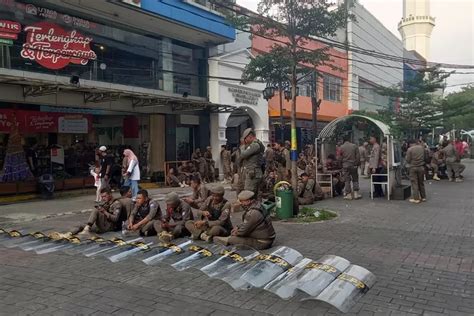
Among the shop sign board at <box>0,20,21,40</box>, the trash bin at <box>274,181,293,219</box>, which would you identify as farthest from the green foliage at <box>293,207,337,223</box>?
the shop sign board at <box>0,20,21,40</box>

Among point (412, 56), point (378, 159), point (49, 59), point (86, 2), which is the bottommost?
point (378, 159)

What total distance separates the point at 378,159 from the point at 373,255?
749cm

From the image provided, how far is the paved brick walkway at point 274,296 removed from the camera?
15.7 feet

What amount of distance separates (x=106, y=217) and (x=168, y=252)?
2.27 metres

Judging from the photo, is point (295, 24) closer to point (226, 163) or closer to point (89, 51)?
point (89, 51)

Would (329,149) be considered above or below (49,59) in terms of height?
below

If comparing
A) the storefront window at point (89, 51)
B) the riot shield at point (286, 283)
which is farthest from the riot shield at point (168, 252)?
the storefront window at point (89, 51)

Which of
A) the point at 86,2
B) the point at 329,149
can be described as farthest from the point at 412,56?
the point at 86,2

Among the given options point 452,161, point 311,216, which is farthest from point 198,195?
point 452,161

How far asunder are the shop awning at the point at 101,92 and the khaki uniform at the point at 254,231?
8407 millimetres

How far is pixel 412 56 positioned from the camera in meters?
52.8

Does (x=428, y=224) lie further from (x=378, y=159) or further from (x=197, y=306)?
(x=197, y=306)

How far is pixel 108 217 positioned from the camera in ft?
28.8

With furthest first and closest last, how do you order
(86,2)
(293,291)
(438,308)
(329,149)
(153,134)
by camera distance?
(153,134) < (329,149) < (86,2) < (293,291) < (438,308)
